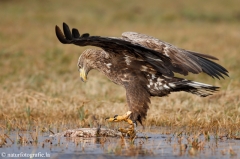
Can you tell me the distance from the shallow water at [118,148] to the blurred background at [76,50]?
1.41 metres

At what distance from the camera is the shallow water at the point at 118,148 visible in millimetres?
5805

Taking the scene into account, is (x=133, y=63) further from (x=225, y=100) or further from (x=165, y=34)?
(x=165, y=34)

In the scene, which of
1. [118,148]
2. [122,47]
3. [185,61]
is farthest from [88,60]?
[118,148]

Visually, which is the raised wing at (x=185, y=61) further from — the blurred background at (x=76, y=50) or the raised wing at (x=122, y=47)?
the blurred background at (x=76, y=50)

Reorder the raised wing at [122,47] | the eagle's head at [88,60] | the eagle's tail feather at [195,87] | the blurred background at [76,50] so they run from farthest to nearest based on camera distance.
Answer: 1. the blurred background at [76,50]
2. the eagle's head at [88,60]
3. the eagle's tail feather at [195,87]
4. the raised wing at [122,47]

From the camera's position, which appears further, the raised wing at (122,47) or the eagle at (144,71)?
the eagle at (144,71)

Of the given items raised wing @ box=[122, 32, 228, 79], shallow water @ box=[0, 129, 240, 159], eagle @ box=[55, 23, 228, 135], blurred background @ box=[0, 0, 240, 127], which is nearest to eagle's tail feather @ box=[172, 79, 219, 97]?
eagle @ box=[55, 23, 228, 135]

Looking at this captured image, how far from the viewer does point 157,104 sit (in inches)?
353

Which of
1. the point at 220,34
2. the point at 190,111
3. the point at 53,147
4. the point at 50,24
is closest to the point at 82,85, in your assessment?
the point at 190,111

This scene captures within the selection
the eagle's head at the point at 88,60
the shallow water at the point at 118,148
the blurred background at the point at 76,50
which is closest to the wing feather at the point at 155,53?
the eagle's head at the point at 88,60

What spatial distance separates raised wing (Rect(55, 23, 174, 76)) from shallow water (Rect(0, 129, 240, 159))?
3.30 ft

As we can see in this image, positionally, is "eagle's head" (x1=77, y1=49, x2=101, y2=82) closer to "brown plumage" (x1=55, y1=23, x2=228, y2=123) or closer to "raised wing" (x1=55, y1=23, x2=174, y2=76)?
"brown plumage" (x1=55, y1=23, x2=228, y2=123)

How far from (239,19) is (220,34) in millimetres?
9623

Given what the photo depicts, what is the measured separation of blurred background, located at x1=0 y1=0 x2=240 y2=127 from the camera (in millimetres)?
8914
